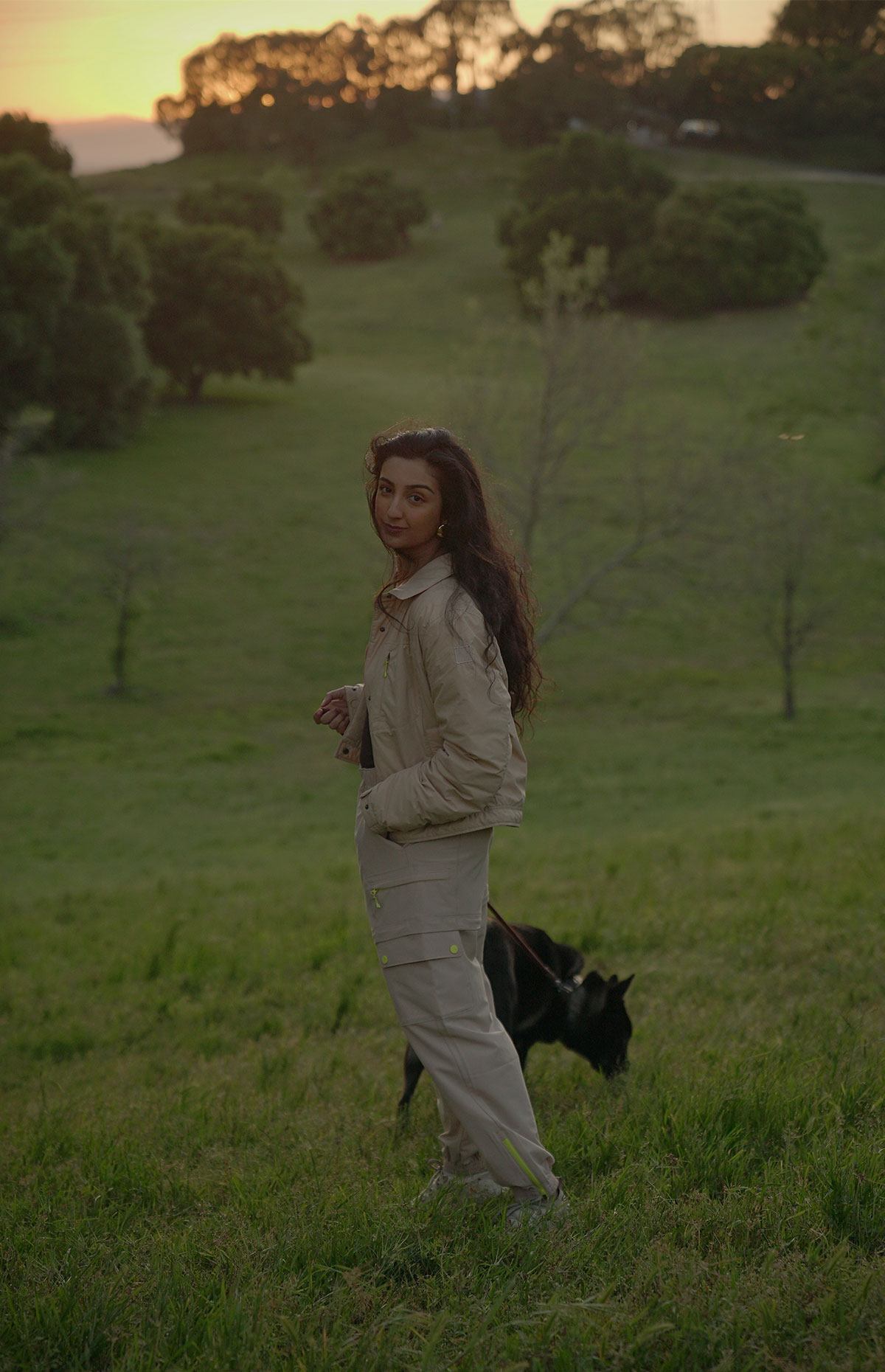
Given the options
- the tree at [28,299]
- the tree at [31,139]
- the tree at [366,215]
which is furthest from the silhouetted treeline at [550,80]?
the tree at [28,299]

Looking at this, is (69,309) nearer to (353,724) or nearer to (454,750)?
(353,724)

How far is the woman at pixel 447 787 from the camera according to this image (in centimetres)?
282

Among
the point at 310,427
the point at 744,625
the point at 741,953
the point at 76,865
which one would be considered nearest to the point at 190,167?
the point at 310,427

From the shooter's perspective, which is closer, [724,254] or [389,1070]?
[389,1070]

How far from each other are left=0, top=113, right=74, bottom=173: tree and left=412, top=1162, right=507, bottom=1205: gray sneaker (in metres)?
51.1

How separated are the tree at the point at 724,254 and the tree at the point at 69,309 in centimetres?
2723

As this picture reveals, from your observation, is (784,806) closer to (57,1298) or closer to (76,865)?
(76,865)

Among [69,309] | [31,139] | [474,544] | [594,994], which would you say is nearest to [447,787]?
[474,544]

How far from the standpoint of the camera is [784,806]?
45.1ft

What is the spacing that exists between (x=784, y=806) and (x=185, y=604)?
18183 mm

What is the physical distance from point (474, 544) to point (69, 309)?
3727 centimetres

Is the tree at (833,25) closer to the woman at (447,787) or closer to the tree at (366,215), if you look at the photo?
the tree at (366,215)

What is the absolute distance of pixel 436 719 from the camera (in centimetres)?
296

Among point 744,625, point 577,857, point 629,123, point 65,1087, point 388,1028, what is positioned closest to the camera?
point 65,1087
